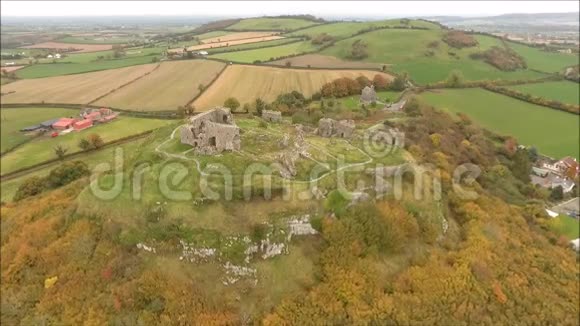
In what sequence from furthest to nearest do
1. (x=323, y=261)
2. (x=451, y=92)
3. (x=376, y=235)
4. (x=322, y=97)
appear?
(x=451, y=92)
(x=322, y=97)
(x=376, y=235)
(x=323, y=261)

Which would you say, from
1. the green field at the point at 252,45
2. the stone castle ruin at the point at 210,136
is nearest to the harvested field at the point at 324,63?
the green field at the point at 252,45

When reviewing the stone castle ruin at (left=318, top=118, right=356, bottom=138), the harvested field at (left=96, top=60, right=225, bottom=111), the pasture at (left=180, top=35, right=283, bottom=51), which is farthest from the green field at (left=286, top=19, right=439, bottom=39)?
the stone castle ruin at (left=318, top=118, right=356, bottom=138)

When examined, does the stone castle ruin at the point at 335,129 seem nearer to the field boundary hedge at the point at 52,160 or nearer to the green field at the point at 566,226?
the green field at the point at 566,226

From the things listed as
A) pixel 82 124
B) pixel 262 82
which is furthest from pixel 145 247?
pixel 262 82

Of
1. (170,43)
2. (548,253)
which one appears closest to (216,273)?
(548,253)

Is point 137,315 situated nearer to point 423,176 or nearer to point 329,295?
point 329,295

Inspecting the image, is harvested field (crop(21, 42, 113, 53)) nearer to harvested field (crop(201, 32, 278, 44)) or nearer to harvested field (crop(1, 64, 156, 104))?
harvested field (crop(201, 32, 278, 44))

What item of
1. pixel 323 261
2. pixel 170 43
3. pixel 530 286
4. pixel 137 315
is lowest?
pixel 530 286
